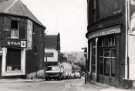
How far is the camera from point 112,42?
2028 centimetres

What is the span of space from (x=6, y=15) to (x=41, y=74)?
12.7 m

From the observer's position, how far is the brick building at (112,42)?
18094mm

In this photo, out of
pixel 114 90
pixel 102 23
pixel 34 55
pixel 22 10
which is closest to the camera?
pixel 114 90

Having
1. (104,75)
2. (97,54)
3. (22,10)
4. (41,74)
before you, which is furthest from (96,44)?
(41,74)

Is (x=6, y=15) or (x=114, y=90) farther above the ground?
(x=6, y=15)

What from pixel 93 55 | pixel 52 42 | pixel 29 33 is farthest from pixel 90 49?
pixel 52 42

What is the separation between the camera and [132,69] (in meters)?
18.2

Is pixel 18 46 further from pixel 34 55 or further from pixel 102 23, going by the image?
pixel 102 23

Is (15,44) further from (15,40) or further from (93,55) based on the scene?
(93,55)

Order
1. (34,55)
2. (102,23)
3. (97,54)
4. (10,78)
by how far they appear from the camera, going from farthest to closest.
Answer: (34,55)
(10,78)
(97,54)
(102,23)

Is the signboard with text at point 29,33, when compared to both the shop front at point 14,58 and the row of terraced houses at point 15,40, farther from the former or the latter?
the shop front at point 14,58

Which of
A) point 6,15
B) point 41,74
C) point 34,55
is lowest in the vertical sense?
point 41,74

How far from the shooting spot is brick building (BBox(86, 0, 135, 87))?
1809 cm

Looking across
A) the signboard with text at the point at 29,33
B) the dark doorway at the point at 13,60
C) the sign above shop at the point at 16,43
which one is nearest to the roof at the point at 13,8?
the signboard with text at the point at 29,33
